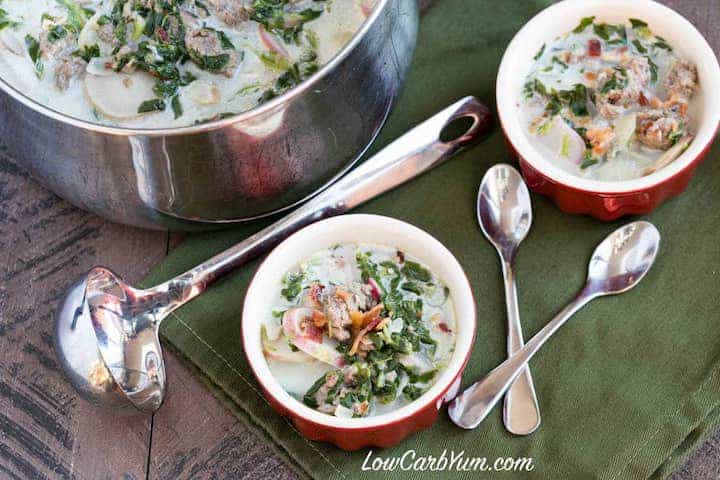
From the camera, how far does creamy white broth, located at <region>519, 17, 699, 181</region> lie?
2336 millimetres

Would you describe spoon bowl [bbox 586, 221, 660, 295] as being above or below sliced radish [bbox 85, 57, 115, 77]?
below

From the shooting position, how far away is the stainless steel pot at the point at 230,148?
2.02 meters

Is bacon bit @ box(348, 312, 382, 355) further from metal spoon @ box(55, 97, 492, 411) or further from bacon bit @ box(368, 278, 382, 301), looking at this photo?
metal spoon @ box(55, 97, 492, 411)

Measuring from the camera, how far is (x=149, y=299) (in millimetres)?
2260

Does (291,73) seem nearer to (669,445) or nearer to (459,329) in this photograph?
(459,329)

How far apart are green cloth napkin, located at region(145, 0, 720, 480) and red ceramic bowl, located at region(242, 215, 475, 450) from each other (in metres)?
0.11

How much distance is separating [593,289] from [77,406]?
118 centimetres

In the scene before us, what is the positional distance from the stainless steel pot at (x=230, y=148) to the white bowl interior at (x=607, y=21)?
269 mm

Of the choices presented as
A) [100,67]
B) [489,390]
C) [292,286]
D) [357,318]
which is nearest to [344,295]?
[357,318]

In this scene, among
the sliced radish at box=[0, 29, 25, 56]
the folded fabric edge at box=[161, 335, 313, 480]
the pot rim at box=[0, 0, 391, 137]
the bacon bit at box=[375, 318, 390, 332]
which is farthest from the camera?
the sliced radish at box=[0, 29, 25, 56]

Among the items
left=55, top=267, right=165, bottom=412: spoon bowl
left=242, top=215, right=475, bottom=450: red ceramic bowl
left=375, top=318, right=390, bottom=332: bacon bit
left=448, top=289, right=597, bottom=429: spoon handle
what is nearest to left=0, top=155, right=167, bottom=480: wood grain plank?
left=55, top=267, right=165, bottom=412: spoon bowl

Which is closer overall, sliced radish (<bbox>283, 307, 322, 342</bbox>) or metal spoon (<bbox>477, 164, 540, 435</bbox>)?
sliced radish (<bbox>283, 307, 322, 342</bbox>)

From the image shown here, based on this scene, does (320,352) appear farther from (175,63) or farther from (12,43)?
(12,43)

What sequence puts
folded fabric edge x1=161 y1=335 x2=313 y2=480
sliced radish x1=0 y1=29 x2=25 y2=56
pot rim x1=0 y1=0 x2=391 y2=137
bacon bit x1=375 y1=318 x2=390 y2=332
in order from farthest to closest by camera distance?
sliced radish x1=0 y1=29 x2=25 y2=56
folded fabric edge x1=161 y1=335 x2=313 y2=480
bacon bit x1=375 y1=318 x2=390 y2=332
pot rim x1=0 y1=0 x2=391 y2=137
